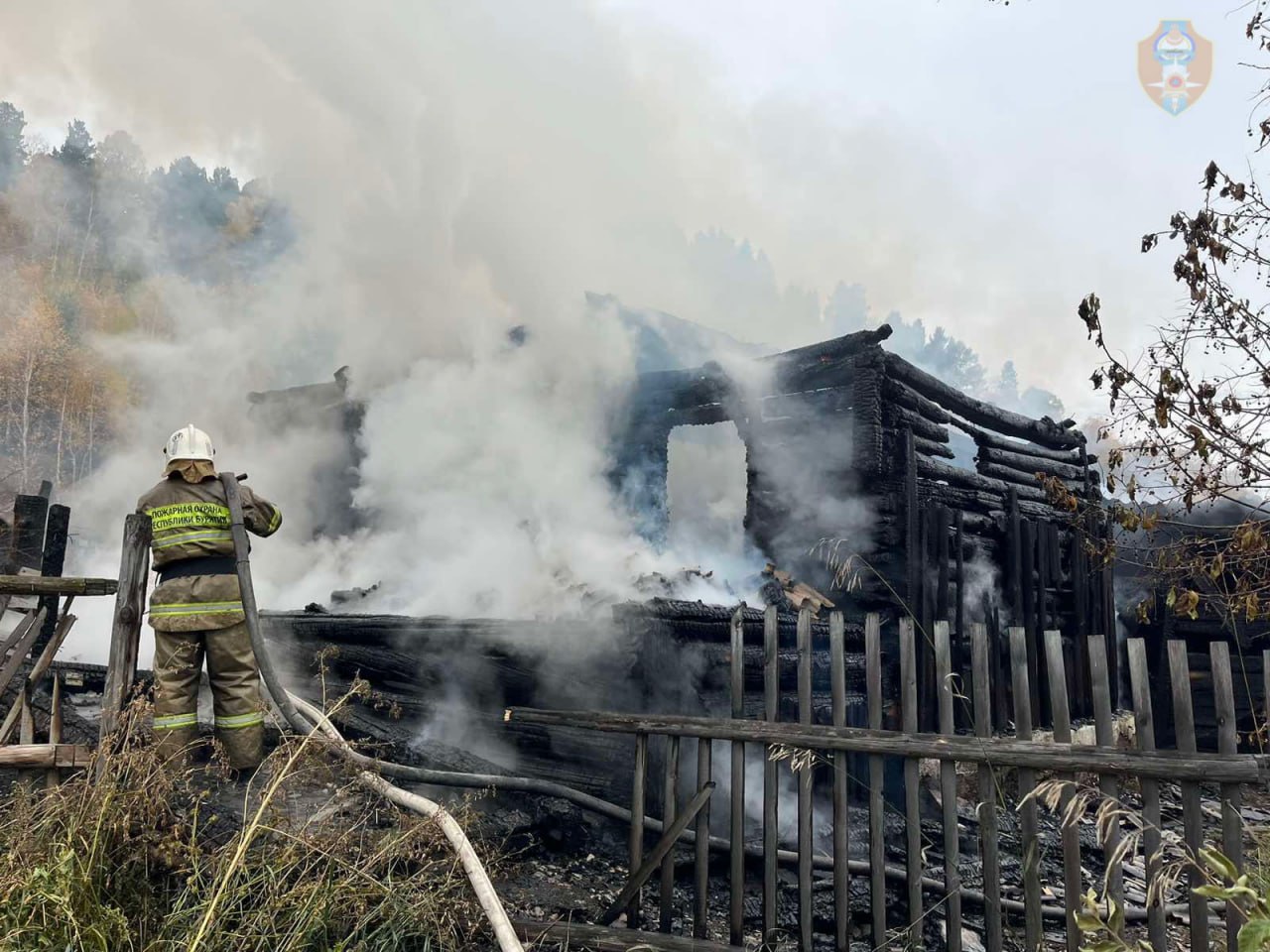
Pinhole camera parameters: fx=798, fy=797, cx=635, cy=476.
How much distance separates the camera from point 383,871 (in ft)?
12.4

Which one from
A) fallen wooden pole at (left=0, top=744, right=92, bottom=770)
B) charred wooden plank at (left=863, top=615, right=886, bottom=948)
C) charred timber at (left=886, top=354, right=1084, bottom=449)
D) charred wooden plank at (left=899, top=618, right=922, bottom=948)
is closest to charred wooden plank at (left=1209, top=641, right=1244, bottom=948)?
charred wooden plank at (left=899, top=618, right=922, bottom=948)

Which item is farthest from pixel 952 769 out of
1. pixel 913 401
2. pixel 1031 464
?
pixel 1031 464

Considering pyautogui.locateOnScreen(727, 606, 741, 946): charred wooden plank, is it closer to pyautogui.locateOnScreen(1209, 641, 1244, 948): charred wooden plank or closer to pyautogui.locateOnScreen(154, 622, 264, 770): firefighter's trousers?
pyautogui.locateOnScreen(1209, 641, 1244, 948): charred wooden plank

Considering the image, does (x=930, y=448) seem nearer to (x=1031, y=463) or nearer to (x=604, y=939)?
(x=1031, y=463)

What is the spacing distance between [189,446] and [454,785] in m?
2.81

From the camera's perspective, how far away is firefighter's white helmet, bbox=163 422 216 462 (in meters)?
5.01

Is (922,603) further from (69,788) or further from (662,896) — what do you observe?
(69,788)

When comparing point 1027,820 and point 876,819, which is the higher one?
point 1027,820

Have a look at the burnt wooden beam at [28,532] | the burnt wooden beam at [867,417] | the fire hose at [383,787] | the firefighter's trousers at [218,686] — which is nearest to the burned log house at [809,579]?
the burnt wooden beam at [867,417]

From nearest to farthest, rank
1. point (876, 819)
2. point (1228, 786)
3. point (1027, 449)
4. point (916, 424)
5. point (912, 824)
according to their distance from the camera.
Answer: point (1228, 786) < point (912, 824) < point (876, 819) < point (916, 424) < point (1027, 449)

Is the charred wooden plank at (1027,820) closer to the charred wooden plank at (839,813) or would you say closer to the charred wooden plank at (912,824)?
the charred wooden plank at (912,824)

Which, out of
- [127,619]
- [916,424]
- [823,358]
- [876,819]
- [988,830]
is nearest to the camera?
[988,830]

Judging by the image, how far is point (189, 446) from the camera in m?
5.07

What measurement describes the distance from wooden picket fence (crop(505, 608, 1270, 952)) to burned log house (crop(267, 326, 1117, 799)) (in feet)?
5.76
